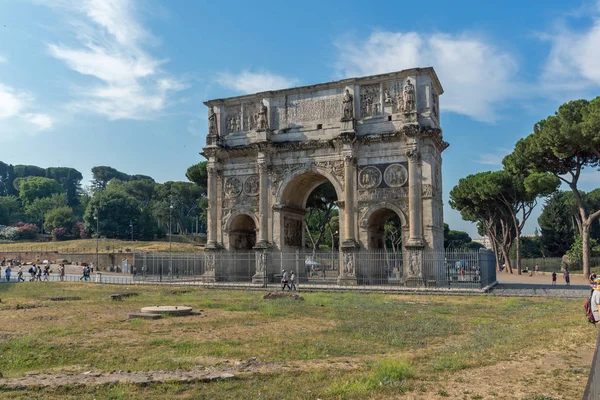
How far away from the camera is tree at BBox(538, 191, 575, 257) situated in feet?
200

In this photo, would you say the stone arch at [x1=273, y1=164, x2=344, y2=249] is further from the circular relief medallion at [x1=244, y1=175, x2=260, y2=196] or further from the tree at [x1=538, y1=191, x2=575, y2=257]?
the tree at [x1=538, y1=191, x2=575, y2=257]

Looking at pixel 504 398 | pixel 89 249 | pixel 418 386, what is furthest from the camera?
pixel 89 249

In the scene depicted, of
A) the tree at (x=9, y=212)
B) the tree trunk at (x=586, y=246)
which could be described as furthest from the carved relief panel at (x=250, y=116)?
the tree at (x=9, y=212)

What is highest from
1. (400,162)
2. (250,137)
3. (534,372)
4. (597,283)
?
(250,137)

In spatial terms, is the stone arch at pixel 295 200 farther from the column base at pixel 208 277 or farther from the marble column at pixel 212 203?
the column base at pixel 208 277

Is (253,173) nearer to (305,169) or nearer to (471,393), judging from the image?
(305,169)

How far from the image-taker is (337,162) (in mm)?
29422

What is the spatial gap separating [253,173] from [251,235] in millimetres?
4887

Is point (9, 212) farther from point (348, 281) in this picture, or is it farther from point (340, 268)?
point (348, 281)

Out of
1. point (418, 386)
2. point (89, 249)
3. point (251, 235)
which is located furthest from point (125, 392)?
point (89, 249)

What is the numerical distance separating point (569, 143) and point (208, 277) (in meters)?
24.1

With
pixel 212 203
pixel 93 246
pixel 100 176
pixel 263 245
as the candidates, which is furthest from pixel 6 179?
pixel 263 245

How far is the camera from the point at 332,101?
29.9 metres

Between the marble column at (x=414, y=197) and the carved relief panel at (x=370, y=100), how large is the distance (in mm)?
3399
